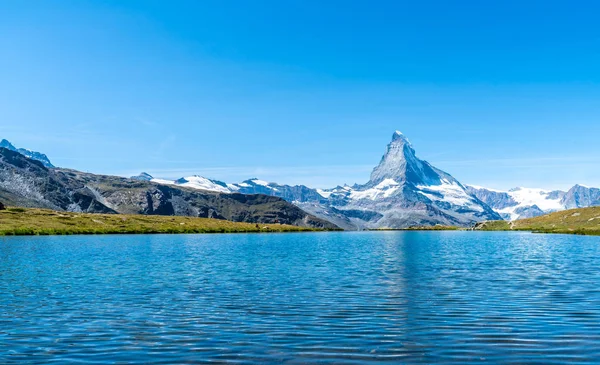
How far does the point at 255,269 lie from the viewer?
67812 mm

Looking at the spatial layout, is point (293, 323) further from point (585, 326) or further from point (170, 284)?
point (170, 284)

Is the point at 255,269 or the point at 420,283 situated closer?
the point at 420,283

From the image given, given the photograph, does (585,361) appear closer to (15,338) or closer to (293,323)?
(293,323)

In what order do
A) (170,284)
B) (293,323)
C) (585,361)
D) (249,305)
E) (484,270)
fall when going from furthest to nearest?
(484,270), (170,284), (249,305), (293,323), (585,361)

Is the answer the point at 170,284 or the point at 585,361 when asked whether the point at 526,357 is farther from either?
the point at 170,284

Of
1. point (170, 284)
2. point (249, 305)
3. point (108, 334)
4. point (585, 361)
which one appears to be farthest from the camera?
point (170, 284)

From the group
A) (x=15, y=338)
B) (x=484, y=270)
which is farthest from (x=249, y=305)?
(x=484, y=270)

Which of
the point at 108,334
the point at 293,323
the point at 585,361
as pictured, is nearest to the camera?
the point at 585,361

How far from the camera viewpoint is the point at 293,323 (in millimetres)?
31312

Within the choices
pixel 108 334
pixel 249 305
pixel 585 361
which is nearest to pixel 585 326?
pixel 585 361

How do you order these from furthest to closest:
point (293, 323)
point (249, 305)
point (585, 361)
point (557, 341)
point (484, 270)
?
point (484, 270) < point (249, 305) < point (293, 323) < point (557, 341) < point (585, 361)

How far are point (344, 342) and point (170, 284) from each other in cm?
2982

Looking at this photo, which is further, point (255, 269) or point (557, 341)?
point (255, 269)

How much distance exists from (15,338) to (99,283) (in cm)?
2476
